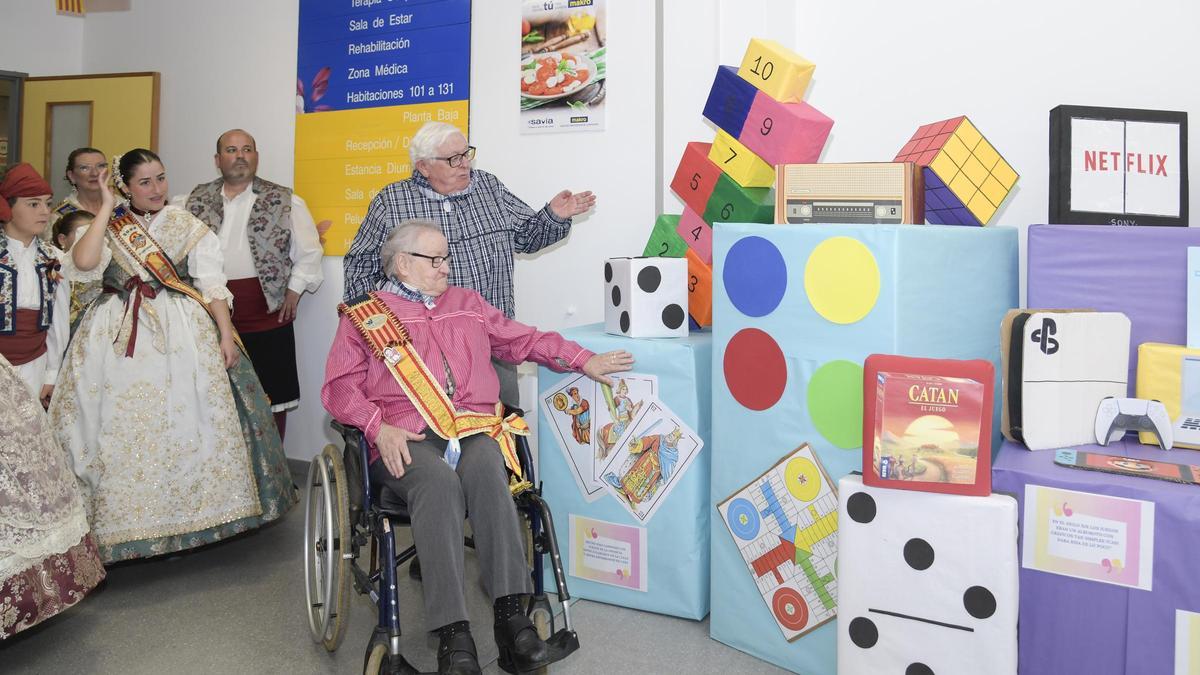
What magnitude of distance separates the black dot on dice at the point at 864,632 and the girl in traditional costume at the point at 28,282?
2631 millimetres

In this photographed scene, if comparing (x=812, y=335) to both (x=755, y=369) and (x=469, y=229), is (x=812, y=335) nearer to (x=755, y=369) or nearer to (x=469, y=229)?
(x=755, y=369)

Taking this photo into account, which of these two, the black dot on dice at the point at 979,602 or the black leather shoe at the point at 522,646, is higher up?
the black dot on dice at the point at 979,602

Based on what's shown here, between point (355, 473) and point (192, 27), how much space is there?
3328 mm

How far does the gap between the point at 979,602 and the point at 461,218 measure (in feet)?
6.49

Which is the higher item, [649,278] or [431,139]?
[431,139]

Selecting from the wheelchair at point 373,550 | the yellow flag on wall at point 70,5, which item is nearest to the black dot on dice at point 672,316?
the wheelchair at point 373,550

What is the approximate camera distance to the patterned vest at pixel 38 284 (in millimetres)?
2900

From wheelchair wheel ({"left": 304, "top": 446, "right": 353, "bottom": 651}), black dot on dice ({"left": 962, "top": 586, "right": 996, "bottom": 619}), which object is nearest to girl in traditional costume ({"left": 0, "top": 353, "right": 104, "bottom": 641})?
wheelchair wheel ({"left": 304, "top": 446, "right": 353, "bottom": 651})

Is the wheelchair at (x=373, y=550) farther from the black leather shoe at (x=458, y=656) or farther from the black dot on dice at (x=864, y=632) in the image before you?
the black dot on dice at (x=864, y=632)

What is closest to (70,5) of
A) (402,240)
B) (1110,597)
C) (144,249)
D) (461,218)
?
(144,249)

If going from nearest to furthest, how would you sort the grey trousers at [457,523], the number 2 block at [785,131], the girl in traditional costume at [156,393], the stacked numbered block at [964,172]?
the grey trousers at [457,523]
the stacked numbered block at [964,172]
the number 2 block at [785,131]
the girl in traditional costume at [156,393]

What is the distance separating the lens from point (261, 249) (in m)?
4.00

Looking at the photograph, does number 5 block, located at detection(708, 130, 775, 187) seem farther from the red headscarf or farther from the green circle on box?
the red headscarf

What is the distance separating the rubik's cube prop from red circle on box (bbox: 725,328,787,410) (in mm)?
388
